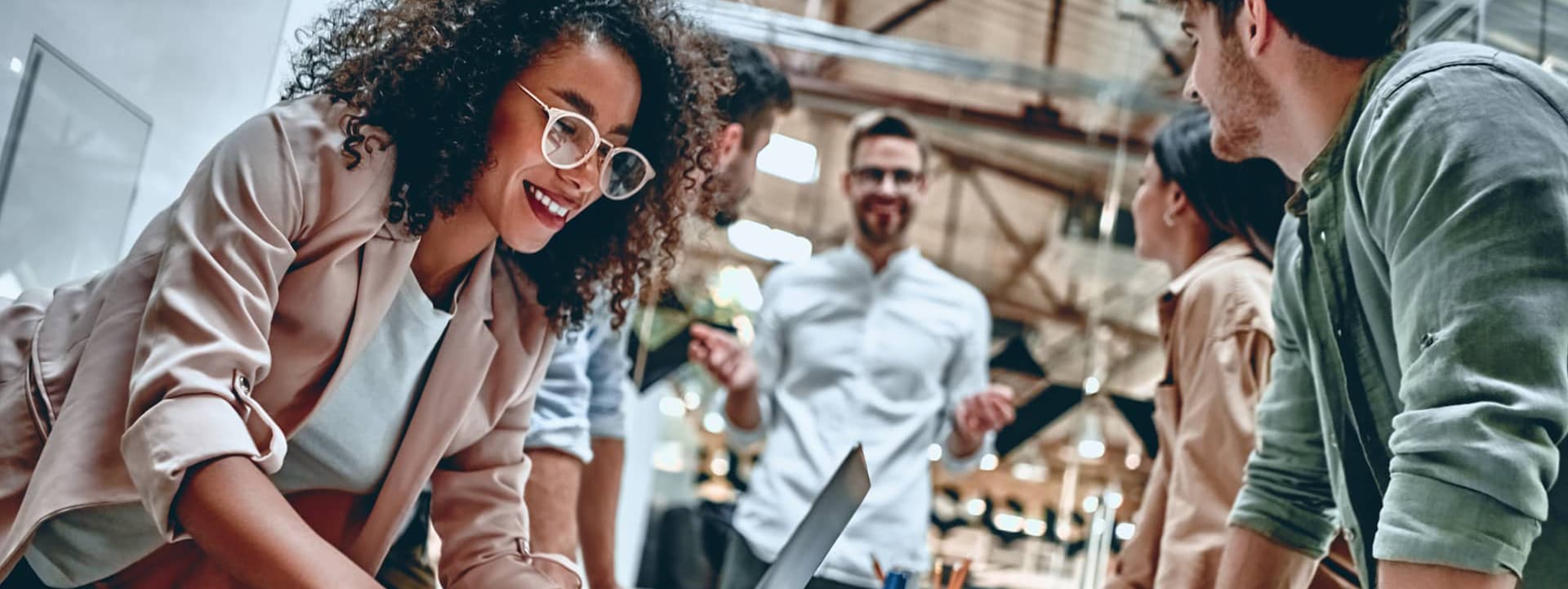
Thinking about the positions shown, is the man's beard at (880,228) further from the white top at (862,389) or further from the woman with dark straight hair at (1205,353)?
the woman with dark straight hair at (1205,353)

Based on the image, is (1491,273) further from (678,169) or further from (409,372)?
(409,372)

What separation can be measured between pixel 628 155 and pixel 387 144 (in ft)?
0.84

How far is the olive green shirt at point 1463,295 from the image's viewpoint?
0.95m

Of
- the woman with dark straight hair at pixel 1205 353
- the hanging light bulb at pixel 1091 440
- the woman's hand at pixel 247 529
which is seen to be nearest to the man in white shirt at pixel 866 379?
the woman with dark straight hair at pixel 1205 353

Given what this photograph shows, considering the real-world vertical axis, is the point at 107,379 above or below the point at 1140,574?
above

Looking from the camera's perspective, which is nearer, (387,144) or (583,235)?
(387,144)

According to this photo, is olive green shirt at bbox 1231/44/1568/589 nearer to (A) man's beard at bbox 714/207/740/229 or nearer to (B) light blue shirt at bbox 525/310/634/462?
(B) light blue shirt at bbox 525/310/634/462

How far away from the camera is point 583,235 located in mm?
1525

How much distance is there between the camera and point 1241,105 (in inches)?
54.4

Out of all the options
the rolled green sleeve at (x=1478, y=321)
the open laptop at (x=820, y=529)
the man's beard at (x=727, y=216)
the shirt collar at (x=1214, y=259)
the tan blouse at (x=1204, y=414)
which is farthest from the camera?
the man's beard at (x=727, y=216)

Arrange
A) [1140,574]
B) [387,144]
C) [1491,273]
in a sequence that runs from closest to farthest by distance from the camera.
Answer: [1491,273]
[387,144]
[1140,574]

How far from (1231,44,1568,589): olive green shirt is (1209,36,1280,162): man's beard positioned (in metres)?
0.11

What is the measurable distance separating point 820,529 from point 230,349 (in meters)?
0.54

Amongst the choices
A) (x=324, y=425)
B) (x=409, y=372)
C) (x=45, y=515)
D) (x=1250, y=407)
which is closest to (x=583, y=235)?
(x=409, y=372)
